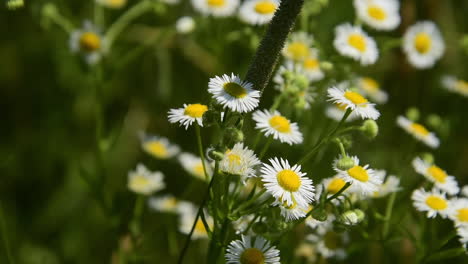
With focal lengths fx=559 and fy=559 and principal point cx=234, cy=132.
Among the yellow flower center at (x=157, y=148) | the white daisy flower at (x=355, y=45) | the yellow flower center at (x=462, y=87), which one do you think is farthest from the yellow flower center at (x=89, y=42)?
the yellow flower center at (x=462, y=87)

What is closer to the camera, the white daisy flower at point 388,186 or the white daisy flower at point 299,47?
the white daisy flower at point 388,186

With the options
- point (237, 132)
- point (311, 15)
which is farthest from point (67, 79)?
point (237, 132)

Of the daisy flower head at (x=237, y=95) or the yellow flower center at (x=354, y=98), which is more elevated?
the yellow flower center at (x=354, y=98)

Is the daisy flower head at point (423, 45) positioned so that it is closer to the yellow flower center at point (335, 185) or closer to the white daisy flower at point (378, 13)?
the white daisy flower at point (378, 13)

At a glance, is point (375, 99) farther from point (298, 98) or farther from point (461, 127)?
point (298, 98)

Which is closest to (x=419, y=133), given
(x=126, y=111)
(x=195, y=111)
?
(x=195, y=111)

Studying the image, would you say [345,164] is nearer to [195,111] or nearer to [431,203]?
[195,111]
